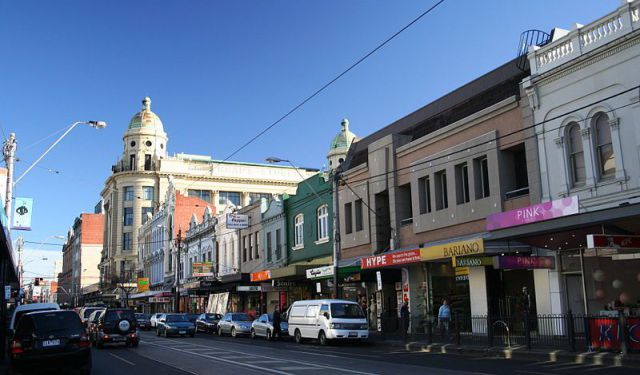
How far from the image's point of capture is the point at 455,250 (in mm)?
23234

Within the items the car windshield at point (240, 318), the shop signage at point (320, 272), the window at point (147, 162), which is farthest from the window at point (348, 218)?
the window at point (147, 162)

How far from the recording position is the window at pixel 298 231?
39688 mm

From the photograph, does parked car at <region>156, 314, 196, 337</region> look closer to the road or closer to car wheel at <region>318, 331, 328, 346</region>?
the road

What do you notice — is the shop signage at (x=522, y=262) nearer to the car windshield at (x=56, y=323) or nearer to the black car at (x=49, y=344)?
the black car at (x=49, y=344)

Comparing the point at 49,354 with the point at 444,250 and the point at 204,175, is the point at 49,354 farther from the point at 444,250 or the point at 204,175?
the point at 204,175

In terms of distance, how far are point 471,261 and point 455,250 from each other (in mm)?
786

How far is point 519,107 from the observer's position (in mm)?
23250

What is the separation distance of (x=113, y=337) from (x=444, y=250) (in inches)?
547

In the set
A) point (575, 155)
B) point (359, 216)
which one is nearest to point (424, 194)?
point (359, 216)

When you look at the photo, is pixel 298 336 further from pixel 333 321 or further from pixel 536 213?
pixel 536 213

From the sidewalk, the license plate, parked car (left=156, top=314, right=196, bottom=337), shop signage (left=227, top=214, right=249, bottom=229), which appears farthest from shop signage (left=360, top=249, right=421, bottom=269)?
shop signage (left=227, top=214, right=249, bottom=229)

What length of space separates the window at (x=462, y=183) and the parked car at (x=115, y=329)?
48.6 ft

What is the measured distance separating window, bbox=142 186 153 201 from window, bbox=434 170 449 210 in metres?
81.4

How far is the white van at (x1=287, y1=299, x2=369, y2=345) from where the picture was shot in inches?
979
